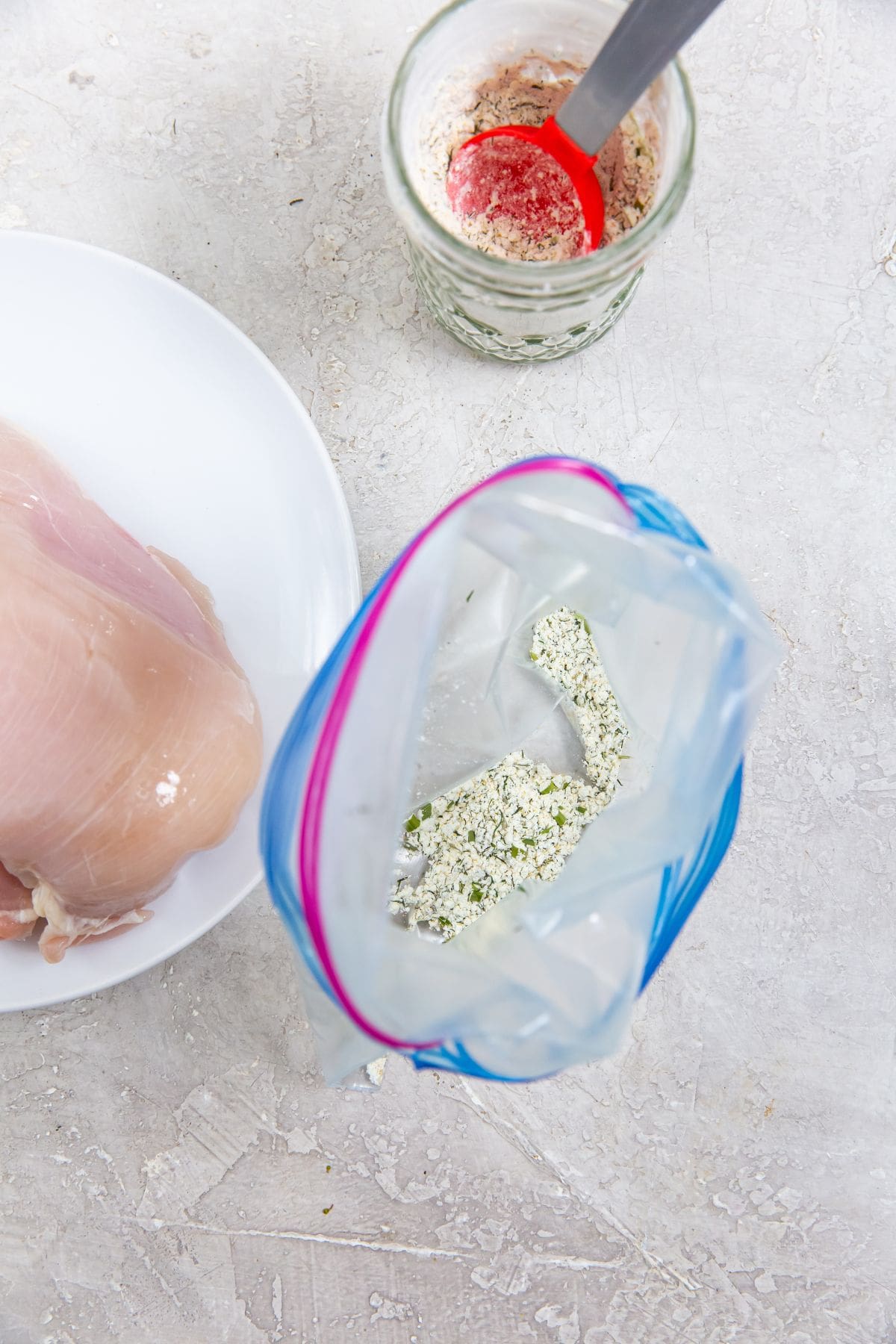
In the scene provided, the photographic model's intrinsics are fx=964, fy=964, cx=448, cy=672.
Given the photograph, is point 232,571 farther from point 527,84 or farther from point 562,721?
point 527,84

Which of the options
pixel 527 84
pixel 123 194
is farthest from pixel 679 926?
pixel 123 194

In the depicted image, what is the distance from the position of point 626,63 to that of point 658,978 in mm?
618

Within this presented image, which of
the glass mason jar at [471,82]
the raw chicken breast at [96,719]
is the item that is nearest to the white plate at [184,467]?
the raw chicken breast at [96,719]

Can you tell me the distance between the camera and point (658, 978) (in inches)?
29.8

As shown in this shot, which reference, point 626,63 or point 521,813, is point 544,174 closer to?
point 626,63

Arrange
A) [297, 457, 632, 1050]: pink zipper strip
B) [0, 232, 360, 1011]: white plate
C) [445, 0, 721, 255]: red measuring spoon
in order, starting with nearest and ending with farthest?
[297, 457, 632, 1050]: pink zipper strip
[445, 0, 721, 255]: red measuring spoon
[0, 232, 360, 1011]: white plate

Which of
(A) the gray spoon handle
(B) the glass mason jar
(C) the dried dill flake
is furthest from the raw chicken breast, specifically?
(A) the gray spoon handle

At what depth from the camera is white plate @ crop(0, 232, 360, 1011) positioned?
67 cm

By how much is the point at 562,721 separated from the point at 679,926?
0.65ft

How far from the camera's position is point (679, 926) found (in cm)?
57

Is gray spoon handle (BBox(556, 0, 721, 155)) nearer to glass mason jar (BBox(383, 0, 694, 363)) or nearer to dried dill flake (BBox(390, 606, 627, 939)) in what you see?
glass mason jar (BBox(383, 0, 694, 363))

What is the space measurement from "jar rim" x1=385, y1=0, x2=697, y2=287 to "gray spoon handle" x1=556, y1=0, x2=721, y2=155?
27mm

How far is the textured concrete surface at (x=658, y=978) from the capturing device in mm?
751

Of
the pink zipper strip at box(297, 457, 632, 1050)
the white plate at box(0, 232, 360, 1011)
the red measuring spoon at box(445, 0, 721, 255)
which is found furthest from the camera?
the white plate at box(0, 232, 360, 1011)
